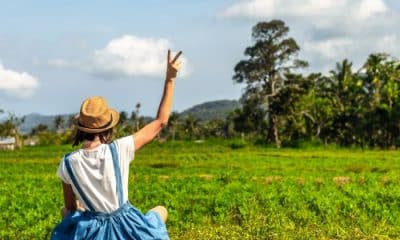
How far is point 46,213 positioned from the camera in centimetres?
994

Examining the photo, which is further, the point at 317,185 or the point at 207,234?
the point at 317,185

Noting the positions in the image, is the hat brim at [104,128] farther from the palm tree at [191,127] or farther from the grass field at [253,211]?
the palm tree at [191,127]

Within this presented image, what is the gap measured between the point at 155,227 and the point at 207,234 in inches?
170

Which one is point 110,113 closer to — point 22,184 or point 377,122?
point 22,184

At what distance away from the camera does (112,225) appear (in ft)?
12.5

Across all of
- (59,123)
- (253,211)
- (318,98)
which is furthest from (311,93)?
(59,123)

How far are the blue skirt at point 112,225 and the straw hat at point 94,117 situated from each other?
526 mm

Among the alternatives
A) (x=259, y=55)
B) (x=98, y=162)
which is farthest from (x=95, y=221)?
(x=259, y=55)

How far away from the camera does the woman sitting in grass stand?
3740 millimetres

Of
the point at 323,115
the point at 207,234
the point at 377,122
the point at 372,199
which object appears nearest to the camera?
the point at 207,234

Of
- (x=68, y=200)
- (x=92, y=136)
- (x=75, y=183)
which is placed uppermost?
(x=92, y=136)

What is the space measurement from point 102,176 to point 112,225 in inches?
13.1

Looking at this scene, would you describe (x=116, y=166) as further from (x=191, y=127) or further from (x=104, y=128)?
(x=191, y=127)

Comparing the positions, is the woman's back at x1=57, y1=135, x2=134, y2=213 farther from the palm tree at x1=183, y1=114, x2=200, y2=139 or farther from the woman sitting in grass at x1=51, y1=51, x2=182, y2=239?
the palm tree at x1=183, y1=114, x2=200, y2=139
